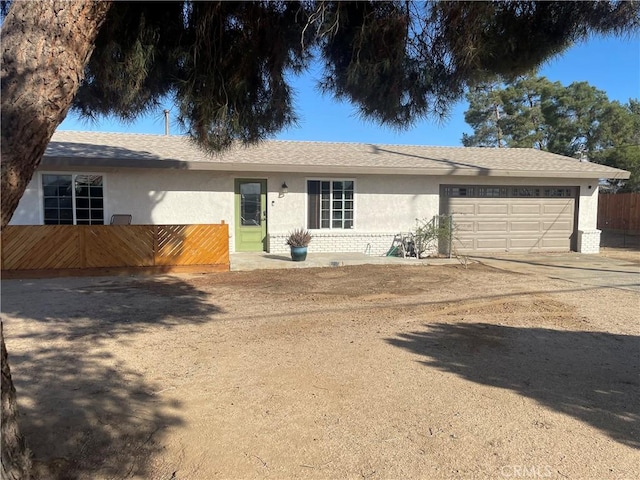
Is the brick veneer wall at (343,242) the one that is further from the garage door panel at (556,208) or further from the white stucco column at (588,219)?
the white stucco column at (588,219)

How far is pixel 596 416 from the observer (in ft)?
11.6

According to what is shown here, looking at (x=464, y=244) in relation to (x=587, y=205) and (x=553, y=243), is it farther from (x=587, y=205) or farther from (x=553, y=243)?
(x=587, y=205)

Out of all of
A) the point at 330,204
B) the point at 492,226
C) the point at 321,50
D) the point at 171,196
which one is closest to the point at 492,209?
the point at 492,226

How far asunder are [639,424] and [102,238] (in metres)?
10.0

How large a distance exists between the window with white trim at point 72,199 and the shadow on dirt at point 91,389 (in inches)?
173

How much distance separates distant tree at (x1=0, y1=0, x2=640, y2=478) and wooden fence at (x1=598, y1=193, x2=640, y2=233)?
21182 mm

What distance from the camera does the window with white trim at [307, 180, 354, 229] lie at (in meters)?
13.4

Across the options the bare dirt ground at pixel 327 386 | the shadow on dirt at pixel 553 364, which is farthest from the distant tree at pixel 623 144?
the shadow on dirt at pixel 553 364

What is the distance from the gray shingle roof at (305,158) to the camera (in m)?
11.8

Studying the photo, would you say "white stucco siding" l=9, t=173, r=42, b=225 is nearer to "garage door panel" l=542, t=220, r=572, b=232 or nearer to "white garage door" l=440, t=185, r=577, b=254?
"white garage door" l=440, t=185, r=577, b=254

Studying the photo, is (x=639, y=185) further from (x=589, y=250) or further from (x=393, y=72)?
(x=393, y=72)

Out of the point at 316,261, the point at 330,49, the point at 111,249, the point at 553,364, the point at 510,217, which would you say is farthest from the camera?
the point at 510,217

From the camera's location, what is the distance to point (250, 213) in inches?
521

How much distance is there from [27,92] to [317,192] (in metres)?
11.2
